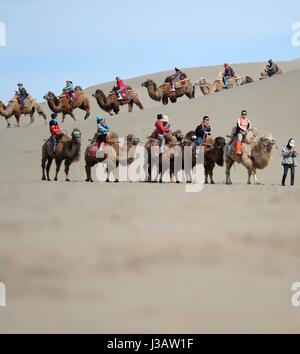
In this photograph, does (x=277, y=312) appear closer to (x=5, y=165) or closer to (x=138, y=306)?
(x=138, y=306)

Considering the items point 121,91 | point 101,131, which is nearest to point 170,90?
point 121,91

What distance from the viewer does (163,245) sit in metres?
9.36

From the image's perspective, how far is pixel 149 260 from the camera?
335 inches

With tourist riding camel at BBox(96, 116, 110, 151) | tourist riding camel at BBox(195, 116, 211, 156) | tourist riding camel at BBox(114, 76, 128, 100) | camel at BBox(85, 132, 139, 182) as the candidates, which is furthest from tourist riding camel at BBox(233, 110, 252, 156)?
tourist riding camel at BBox(114, 76, 128, 100)

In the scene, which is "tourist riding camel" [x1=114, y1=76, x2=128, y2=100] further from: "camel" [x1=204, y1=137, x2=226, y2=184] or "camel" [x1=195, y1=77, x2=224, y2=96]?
"camel" [x1=204, y1=137, x2=226, y2=184]

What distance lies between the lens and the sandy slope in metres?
6.38

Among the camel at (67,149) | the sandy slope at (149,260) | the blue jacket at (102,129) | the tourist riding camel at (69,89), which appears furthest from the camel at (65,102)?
the sandy slope at (149,260)

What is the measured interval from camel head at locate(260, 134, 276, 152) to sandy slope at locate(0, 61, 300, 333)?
2966 mm

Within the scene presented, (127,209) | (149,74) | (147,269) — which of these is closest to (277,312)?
(147,269)

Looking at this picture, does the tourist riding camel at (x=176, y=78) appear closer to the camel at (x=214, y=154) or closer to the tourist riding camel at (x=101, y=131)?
the tourist riding camel at (x=101, y=131)

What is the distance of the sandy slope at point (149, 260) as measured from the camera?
20.9ft

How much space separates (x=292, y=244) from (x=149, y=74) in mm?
81244

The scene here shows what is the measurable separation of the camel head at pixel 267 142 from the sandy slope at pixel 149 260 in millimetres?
2966

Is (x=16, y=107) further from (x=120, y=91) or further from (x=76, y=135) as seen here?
(x=76, y=135)
